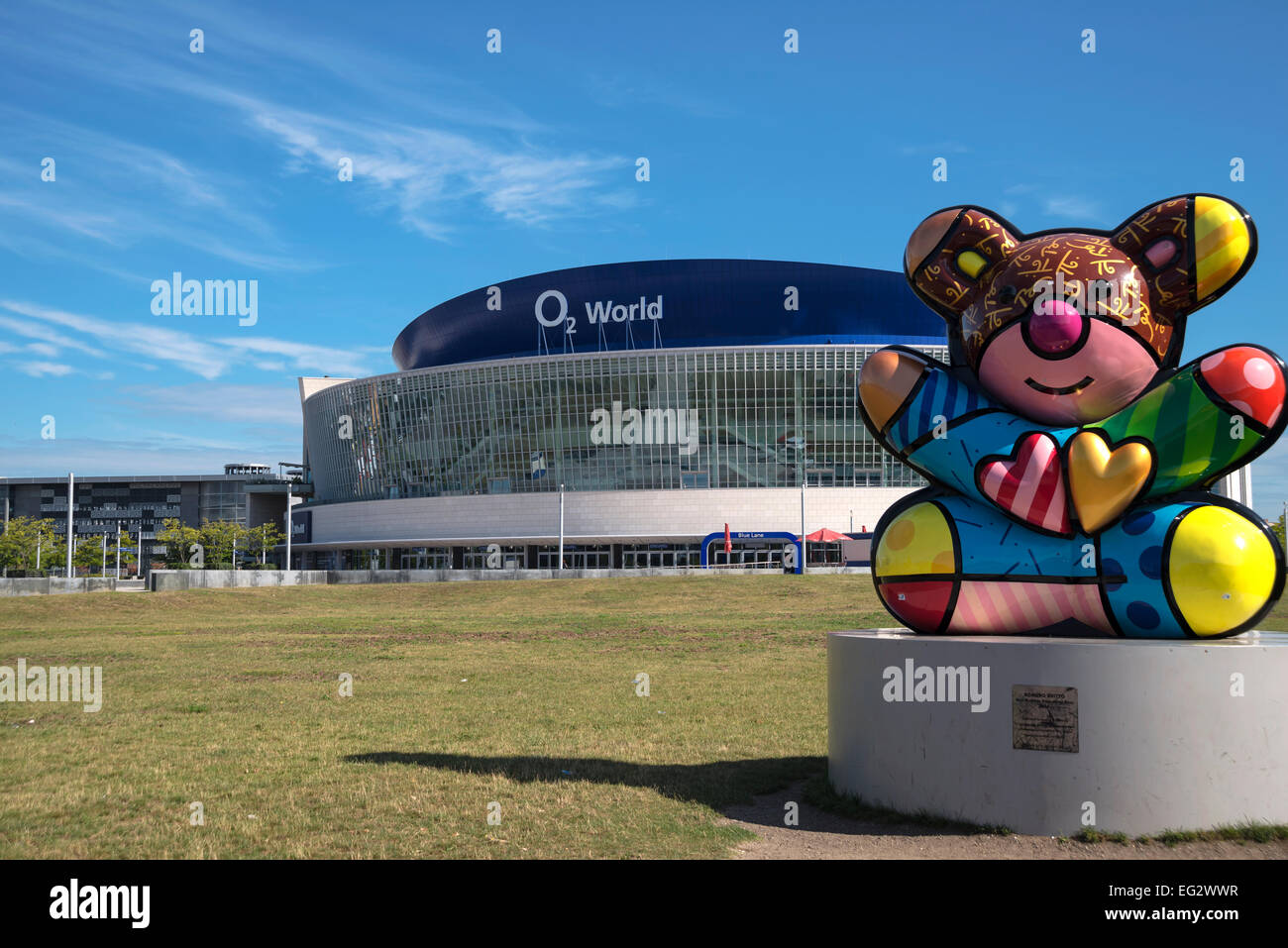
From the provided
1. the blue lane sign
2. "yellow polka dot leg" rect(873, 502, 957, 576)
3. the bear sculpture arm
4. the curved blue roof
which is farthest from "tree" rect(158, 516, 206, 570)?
the bear sculpture arm

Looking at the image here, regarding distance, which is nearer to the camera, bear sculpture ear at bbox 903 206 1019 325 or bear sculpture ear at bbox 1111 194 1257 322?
bear sculpture ear at bbox 1111 194 1257 322

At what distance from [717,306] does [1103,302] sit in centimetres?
8160

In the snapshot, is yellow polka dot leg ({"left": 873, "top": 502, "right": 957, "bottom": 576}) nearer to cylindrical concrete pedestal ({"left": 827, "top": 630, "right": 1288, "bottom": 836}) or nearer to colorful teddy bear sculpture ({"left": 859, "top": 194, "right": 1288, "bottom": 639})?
colorful teddy bear sculpture ({"left": 859, "top": 194, "right": 1288, "bottom": 639})

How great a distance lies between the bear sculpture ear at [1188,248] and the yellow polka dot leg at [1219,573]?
2151 mm

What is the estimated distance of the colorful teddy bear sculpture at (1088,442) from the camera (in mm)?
9484

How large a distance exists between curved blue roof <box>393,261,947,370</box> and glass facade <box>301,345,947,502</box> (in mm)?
8418

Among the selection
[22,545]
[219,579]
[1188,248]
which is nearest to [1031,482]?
[1188,248]

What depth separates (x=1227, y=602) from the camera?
931 centimetres

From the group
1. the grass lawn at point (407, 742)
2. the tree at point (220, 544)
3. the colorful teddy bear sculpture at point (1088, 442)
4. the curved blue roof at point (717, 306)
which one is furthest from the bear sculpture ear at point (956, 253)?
the tree at point (220, 544)

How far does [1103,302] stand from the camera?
1002 cm

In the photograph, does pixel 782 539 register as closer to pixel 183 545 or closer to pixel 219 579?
pixel 219 579

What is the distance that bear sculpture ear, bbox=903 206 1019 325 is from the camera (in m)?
10.7

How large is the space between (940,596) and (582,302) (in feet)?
275

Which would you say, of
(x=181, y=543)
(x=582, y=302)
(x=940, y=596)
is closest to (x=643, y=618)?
(x=940, y=596)
